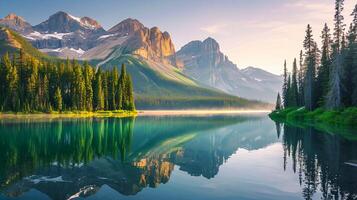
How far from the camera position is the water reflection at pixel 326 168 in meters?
19.5

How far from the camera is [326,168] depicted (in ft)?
83.7

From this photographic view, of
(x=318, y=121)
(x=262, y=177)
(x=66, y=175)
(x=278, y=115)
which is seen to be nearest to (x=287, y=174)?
(x=262, y=177)

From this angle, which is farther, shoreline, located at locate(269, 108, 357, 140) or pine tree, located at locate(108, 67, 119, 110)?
pine tree, located at locate(108, 67, 119, 110)

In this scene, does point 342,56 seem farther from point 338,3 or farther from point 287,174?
point 287,174

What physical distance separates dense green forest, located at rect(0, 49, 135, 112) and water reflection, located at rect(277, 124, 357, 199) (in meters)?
103

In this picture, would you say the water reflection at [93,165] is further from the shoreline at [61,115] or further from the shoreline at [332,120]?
the shoreline at [61,115]

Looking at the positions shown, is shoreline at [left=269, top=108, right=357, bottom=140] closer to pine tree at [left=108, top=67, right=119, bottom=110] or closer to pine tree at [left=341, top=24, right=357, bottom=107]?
pine tree at [left=341, top=24, right=357, bottom=107]

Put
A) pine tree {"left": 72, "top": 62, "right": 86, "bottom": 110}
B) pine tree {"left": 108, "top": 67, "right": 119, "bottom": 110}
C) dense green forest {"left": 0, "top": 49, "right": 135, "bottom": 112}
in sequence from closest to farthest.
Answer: dense green forest {"left": 0, "top": 49, "right": 135, "bottom": 112}
pine tree {"left": 72, "top": 62, "right": 86, "bottom": 110}
pine tree {"left": 108, "top": 67, "right": 119, "bottom": 110}

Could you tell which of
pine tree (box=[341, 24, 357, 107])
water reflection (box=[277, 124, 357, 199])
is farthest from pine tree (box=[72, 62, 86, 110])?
water reflection (box=[277, 124, 357, 199])

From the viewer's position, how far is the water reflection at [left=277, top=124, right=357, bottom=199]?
19484mm

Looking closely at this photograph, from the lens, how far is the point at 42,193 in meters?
19.6

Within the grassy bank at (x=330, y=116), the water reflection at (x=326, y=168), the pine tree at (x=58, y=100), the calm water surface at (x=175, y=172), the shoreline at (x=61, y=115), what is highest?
the pine tree at (x=58, y=100)

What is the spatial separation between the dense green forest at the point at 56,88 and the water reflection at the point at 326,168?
102522mm

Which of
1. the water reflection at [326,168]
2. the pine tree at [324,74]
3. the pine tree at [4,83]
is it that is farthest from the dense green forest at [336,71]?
the pine tree at [4,83]
